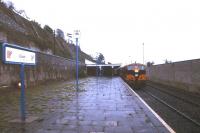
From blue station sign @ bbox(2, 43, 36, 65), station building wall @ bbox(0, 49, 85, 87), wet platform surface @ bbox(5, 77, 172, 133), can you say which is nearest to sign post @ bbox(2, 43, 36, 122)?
blue station sign @ bbox(2, 43, 36, 65)

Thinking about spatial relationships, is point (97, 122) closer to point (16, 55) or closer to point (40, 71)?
point (16, 55)

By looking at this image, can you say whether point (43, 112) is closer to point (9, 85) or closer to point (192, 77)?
point (9, 85)

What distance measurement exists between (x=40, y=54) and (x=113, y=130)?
72.3 feet

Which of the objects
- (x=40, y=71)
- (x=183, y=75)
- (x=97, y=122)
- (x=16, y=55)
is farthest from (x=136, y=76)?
(x=16, y=55)

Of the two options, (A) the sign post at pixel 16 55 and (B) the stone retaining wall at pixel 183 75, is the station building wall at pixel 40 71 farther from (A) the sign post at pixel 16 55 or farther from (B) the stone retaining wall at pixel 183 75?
(B) the stone retaining wall at pixel 183 75

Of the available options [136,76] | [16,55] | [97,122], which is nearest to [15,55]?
[16,55]

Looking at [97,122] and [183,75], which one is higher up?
[183,75]

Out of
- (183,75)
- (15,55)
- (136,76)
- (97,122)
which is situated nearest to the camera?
(15,55)

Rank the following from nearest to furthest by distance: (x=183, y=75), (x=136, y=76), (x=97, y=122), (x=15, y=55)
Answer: (x=15, y=55)
(x=97, y=122)
(x=183, y=75)
(x=136, y=76)

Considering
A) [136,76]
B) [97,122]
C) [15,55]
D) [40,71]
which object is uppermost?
[15,55]

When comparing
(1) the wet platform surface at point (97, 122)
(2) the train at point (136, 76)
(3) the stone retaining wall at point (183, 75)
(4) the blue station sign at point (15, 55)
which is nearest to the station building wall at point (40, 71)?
(2) the train at point (136, 76)

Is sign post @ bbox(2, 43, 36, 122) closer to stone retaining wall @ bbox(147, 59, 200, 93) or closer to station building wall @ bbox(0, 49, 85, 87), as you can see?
station building wall @ bbox(0, 49, 85, 87)

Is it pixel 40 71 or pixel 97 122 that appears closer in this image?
pixel 97 122

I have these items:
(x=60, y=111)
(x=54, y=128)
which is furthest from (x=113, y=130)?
(x=60, y=111)
